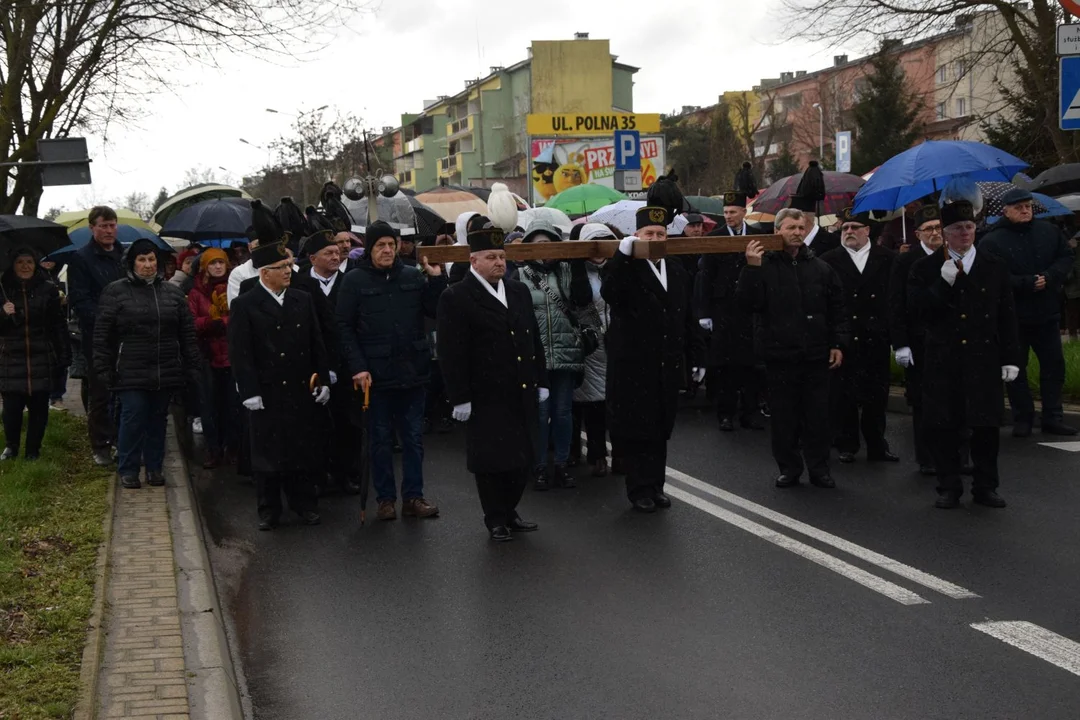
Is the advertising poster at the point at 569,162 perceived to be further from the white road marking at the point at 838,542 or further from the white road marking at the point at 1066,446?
the white road marking at the point at 838,542

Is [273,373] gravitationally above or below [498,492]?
above

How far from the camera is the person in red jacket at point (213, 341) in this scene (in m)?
12.3

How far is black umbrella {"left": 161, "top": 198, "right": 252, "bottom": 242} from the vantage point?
16.8 m

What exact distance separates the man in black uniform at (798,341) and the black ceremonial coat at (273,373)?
3.19 metres

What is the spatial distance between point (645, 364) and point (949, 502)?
2139 mm

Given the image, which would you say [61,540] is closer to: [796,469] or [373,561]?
[373,561]

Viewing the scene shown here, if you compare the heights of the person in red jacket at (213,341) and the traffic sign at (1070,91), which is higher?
the traffic sign at (1070,91)

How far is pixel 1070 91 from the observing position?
11.3 metres

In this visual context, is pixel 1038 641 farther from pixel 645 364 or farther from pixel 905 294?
pixel 905 294

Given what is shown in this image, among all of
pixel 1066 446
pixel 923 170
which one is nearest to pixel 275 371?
pixel 1066 446

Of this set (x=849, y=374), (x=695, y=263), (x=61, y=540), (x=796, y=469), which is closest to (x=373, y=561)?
(x=61, y=540)

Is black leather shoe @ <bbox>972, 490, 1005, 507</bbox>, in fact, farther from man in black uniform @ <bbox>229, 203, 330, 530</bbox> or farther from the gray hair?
man in black uniform @ <bbox>229, 203, 330, 530</bbox>

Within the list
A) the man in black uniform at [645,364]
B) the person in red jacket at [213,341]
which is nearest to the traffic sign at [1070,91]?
the man in black uniform at [645,364]

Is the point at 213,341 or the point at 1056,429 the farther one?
the point at 213,341
